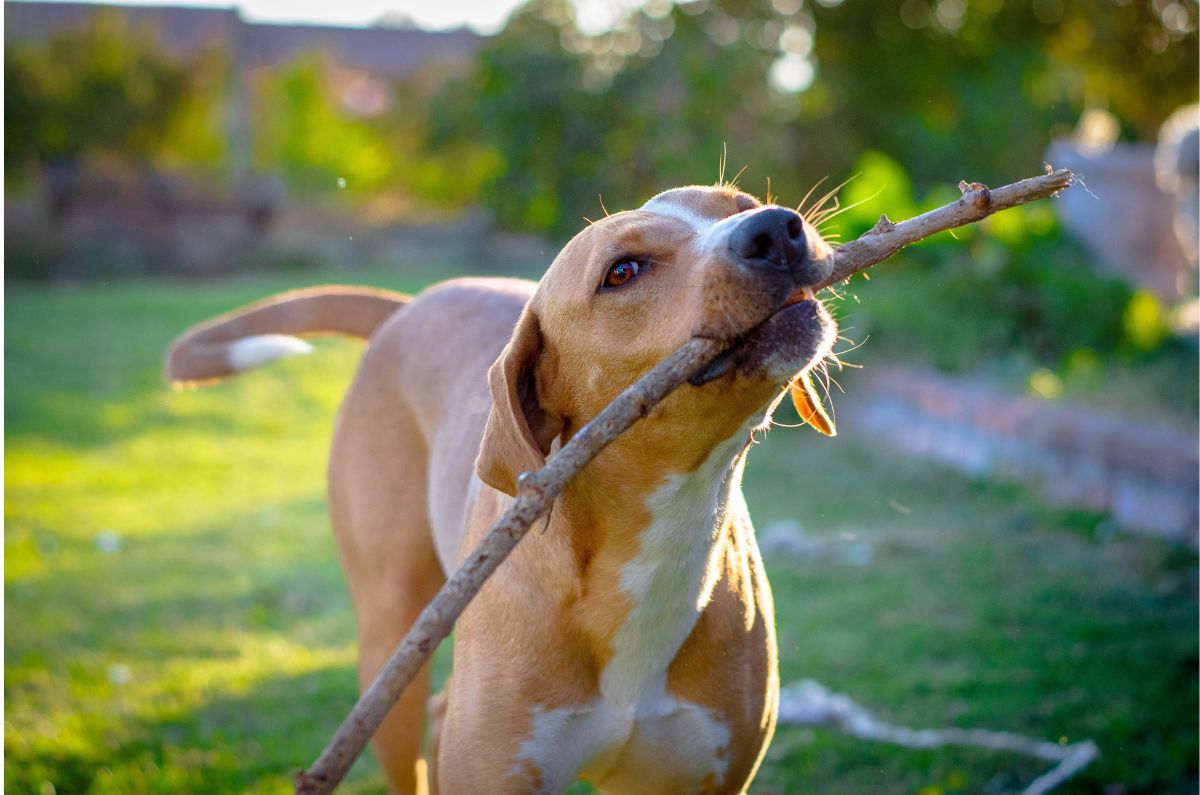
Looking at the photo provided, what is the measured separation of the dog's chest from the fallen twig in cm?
174

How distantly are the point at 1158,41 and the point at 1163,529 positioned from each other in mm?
13594

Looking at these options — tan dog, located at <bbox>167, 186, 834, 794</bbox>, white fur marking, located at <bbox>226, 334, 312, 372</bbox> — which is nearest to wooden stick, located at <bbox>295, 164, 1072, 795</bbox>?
tan dog, located at <bbox>167, 186, 834, 794</bbox>

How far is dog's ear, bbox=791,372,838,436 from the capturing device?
317cm

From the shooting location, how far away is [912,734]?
15.1ft

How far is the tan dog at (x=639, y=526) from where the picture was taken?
8.50 ft

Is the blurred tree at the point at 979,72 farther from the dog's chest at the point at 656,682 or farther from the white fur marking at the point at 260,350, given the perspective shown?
the dog's chest at the point at 656,682

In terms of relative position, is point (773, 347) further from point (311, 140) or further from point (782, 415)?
point (311, 140)

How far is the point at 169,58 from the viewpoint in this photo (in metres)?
24.4

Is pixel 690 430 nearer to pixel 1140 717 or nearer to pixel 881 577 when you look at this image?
pixel 1140 717

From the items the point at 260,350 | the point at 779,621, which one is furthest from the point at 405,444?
the point at 779,621

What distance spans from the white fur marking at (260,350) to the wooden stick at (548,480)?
7.44 feet

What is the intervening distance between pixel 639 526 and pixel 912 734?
225 centimetres

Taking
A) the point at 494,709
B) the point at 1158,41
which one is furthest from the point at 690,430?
the point at 1158,41

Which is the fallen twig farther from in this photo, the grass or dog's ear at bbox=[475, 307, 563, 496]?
dog's ear at bbox=[475, 307, 563, 496]
